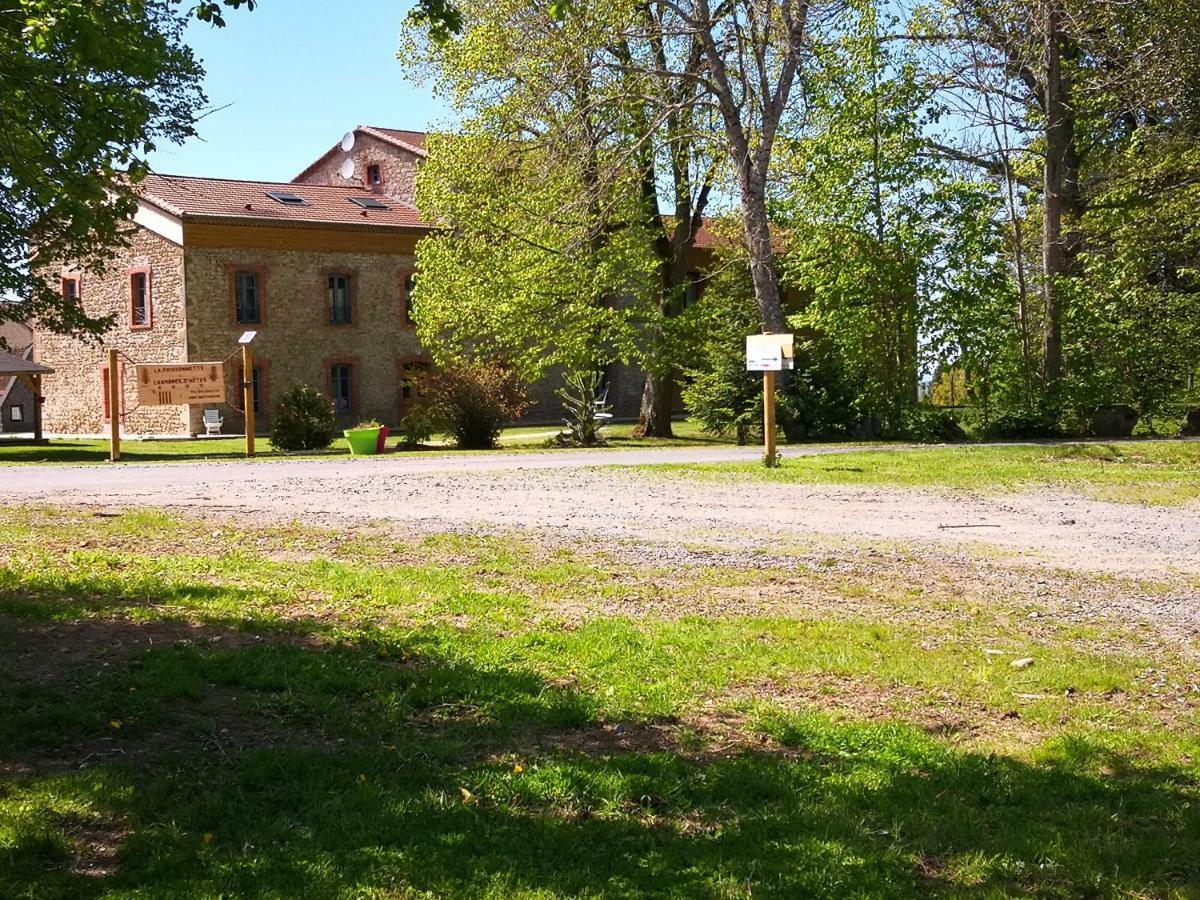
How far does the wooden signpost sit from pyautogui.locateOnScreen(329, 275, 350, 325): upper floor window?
25.2m

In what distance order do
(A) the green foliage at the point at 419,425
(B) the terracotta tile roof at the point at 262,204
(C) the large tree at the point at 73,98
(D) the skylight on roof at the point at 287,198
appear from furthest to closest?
(D) the skylight on roof at the point at 287,198
(B) the terracotta tile roof at the point at 262,204
(A) the green foliage at the point at 419,425
(C) the large tree at the point at 73,98

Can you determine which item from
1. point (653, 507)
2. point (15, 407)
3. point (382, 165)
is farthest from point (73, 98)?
point (15, 407)

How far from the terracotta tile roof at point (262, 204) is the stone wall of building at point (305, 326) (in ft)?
3.50

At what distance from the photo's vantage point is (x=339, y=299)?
4084cm

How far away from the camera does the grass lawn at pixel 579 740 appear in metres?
3.91

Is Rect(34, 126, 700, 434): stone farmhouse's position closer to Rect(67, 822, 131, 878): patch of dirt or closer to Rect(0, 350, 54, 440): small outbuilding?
Rect(0, 350, 54, 440): small outbuilding

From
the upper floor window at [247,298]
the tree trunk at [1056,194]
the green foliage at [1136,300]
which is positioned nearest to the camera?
the green foliage at [1136,300]

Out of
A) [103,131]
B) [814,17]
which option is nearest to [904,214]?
[814,17]

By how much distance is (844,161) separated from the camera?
2517cm

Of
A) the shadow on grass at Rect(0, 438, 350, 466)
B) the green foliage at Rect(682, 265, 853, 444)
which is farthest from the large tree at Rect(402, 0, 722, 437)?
the shadow on grass at Rect(0, 438, 350, 466)

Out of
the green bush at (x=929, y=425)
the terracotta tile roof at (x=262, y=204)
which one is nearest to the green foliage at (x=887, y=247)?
the green bush at (x=929, y=425)

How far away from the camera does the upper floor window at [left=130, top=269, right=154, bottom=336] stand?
3894cm

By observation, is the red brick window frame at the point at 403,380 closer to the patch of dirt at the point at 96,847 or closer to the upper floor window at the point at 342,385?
the upper floor window at the point at 342,385

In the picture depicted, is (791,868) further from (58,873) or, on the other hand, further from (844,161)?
(844,161)
